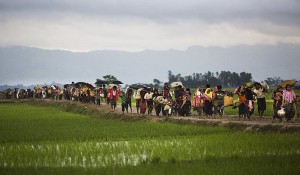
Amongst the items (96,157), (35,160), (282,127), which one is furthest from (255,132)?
(35,160)

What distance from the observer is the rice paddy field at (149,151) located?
31.6 feet

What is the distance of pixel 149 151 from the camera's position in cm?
1230

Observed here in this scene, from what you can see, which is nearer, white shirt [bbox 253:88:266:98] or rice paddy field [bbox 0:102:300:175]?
rice paddy field [bbox 0:102:300:175]

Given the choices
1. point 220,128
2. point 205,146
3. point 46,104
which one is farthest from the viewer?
point 46,104

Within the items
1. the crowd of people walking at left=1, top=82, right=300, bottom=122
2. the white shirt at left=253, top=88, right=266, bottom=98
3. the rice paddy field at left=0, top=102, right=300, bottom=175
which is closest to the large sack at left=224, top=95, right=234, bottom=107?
the crowd of people walking at left=1, top=82, right=300, bottom=122

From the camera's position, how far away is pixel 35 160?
11219mm

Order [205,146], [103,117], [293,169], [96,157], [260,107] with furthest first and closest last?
[103,117], [260,107], [205,146], [96,157], [293,169]

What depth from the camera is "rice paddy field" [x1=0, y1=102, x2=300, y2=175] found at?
963 cm

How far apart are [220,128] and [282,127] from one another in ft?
8.44

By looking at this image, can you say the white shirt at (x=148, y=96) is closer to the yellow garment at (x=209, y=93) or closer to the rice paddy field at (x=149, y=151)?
the yellow garment at (x=209, y=93)

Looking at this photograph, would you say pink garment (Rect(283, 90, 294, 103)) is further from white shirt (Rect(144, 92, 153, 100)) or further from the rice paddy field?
white shirt (Rect(144, 92, 153, 100))

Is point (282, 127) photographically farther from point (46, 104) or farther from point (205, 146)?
point (46, 104)

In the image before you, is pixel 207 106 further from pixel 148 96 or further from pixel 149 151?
pixel 149 151

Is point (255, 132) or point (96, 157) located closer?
point (96, 157)
